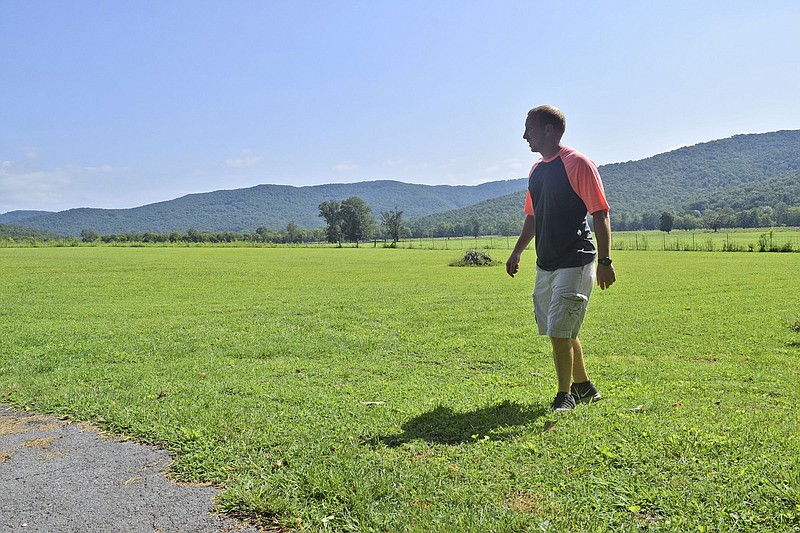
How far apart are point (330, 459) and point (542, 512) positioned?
147 centimetres

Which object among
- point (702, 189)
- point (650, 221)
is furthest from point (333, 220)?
point (702, 189)

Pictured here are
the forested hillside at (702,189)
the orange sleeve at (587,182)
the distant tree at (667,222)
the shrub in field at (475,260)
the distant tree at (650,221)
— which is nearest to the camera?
the orange sleeve at (587,182)

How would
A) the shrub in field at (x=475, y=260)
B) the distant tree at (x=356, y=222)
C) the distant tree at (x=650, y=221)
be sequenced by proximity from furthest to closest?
the distant tree at (x=356, y=222), the distant tree at (x=650, y=221), the shrub in field at (x=475, y=260)

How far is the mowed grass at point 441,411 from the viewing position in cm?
308

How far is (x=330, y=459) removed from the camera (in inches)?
146

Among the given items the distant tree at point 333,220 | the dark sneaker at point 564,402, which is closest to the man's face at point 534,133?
the dark sneaker at point 564,402

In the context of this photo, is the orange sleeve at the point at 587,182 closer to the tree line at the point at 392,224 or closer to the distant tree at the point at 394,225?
the tree line at the point at 392,224

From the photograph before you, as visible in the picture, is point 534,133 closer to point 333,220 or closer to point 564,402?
point 564,402

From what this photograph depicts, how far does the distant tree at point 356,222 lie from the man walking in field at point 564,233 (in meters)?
107

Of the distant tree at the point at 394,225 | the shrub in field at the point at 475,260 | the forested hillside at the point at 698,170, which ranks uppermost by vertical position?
the forested hillside at the point at 698,170

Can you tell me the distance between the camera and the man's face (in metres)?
4.71

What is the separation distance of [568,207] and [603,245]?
444 millimetres

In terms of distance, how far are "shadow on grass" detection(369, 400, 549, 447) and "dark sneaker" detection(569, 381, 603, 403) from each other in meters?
0.41

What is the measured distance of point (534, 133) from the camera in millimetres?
4738
